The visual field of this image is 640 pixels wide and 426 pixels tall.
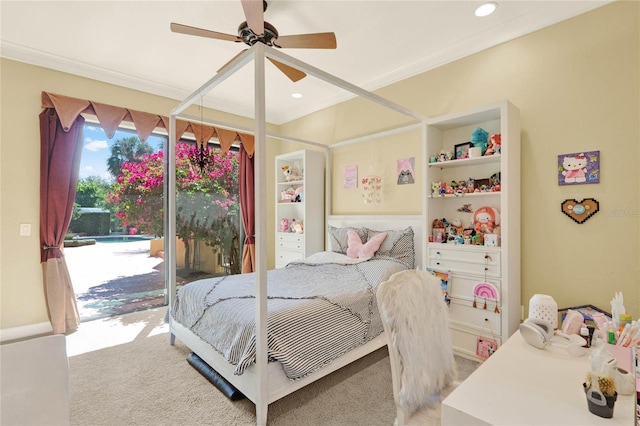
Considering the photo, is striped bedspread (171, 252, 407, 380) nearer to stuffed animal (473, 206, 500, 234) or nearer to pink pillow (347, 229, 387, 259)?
pink pillow (347, 229, 387, 259)

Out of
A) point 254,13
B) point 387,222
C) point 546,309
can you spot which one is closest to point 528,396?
point 546,309

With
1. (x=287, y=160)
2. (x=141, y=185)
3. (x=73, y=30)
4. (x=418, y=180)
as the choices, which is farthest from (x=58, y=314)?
(x=418, y=180)

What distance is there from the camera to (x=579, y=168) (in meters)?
2.19

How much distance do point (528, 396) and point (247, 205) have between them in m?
4.07

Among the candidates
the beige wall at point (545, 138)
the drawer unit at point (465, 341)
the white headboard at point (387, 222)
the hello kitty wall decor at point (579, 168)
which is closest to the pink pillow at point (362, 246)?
the white headboard at point (387, 222)

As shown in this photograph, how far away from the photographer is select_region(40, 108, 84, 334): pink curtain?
3.01 metres

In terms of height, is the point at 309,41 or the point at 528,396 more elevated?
the point at 309,41

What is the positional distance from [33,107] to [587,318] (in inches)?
202

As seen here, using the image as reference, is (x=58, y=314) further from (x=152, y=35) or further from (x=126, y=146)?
(x=152, y=35)

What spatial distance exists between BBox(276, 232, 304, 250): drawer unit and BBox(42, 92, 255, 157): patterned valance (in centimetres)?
141

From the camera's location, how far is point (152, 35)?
2652 mm

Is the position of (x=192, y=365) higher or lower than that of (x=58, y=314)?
lower

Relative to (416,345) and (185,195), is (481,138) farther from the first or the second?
(185,195)

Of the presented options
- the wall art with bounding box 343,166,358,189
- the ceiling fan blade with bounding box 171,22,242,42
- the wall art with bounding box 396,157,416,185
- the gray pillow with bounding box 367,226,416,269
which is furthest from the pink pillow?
the ceiling fan blade with bounding box 171,22,242,42
